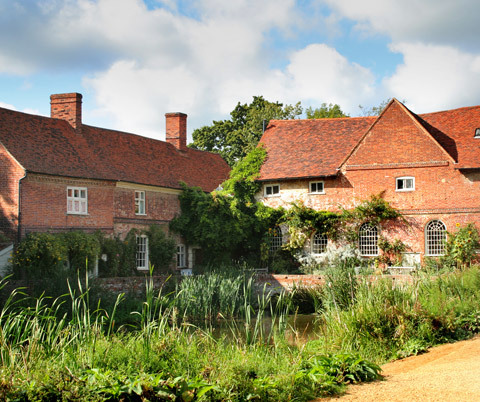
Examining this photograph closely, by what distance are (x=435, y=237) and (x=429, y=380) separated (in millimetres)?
19612

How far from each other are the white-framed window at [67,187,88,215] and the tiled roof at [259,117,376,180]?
9.26 m

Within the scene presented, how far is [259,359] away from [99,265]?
17.8 metres

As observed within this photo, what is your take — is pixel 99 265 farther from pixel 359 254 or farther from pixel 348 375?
pixel 348 375

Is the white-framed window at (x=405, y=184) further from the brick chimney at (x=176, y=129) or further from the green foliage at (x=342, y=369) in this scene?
the green foliage at (x=342, y=369)

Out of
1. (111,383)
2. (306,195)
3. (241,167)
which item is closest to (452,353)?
(111,383)

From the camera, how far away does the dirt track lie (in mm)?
7668

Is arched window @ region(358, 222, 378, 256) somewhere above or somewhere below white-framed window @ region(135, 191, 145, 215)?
below

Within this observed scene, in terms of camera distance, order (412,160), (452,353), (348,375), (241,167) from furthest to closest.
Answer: (241,167) < (412,160) < (452,353) < (348,375)

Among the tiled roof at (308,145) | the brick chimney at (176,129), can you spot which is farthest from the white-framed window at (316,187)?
the brick chimney at (176,129)

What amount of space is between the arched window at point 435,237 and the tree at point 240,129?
2115 centimetres

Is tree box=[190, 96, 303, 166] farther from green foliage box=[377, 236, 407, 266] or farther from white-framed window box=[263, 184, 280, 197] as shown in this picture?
green foliage box=[377, 236, 407, 266]

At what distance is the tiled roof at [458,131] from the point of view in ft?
88.5

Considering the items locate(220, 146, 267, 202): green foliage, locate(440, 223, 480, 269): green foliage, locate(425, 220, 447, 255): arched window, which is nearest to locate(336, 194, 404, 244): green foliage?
locate(425, 220, 447, 255): arched window

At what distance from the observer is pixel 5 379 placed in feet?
23.0
